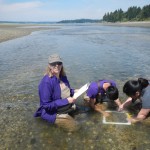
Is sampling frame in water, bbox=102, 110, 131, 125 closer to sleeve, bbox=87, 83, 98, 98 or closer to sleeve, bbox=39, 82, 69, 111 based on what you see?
sleeve, bbox=87, 83, 98, 98

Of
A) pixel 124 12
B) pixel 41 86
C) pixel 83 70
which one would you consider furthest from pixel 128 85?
pixel 124 12

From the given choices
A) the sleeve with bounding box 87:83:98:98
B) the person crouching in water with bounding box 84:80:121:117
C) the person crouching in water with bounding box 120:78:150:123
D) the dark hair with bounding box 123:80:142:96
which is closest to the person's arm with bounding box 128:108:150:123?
the person crouching in water with bounding box 120:78:150:123

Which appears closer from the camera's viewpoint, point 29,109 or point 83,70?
point 29,109

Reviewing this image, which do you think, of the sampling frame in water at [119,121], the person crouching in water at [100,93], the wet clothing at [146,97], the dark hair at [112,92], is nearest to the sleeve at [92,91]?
the person crouching in water at [100,93]

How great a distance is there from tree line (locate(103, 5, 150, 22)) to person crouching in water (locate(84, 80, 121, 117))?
10927 centimetres

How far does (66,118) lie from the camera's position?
6973 mm

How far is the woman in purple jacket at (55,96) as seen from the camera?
6.62 m

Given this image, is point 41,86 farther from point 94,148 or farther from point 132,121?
point 132,121

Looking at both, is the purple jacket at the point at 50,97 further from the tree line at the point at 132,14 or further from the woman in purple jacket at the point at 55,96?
the tree line at the point at 132,14

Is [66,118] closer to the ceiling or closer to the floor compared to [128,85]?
closer to the floor

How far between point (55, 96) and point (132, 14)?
139m

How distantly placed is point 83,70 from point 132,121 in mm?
7191

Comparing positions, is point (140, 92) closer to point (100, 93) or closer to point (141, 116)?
point (141, 116)

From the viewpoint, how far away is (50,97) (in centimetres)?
680
